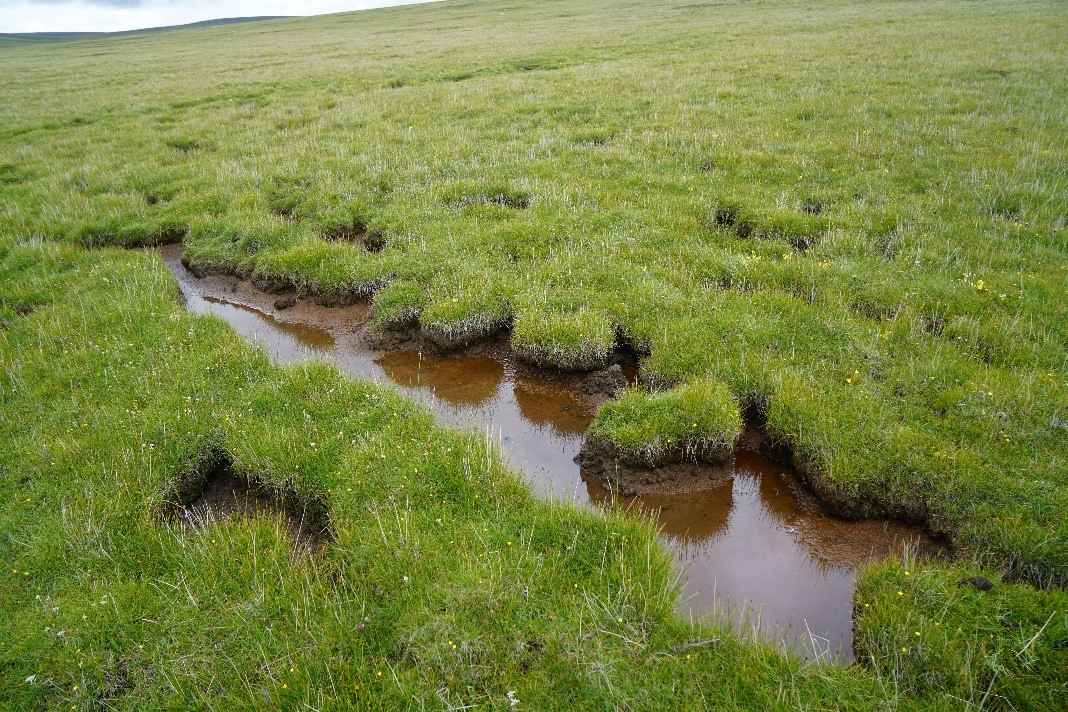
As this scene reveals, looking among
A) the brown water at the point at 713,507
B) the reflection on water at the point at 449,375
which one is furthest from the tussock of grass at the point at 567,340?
the reflection on water at the point at 449,375

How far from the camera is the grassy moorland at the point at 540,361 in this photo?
471 cm

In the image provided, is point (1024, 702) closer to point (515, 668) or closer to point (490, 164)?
point (515, 668)

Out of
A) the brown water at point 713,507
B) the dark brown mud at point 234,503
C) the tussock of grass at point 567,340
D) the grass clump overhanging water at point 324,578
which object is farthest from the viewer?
the tussock of grass at point 567,340

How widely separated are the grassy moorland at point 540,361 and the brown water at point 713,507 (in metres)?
0.40

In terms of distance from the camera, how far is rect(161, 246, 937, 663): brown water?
555cm

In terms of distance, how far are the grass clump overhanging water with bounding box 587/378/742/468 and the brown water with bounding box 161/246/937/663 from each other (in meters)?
0.35

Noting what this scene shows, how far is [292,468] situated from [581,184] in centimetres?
Result: 1038

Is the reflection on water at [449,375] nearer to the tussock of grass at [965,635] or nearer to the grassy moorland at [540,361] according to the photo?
the grassy moorland at [540,361]

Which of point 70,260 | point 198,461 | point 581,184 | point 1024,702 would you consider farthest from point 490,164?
point 1024,702

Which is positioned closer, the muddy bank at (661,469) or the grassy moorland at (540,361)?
the grassy moorland at (540,361)

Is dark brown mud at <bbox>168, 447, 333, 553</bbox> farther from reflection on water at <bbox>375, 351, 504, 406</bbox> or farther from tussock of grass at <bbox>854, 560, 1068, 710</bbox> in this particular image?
tussock of grass at <bbox>854, 560, 1068, 710</bbox>

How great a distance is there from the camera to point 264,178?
16.7 meters

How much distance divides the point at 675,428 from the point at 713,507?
1.00 meters

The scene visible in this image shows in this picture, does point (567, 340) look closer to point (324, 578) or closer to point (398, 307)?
point (398, 307)
